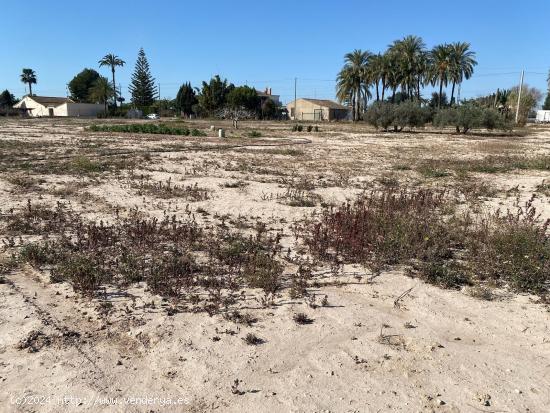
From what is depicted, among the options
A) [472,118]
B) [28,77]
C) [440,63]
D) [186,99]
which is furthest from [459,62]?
[28,77]

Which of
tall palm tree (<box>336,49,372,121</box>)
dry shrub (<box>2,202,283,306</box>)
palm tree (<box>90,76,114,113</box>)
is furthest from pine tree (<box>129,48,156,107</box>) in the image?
dry shrub (<box>2,202,283,306</box>)

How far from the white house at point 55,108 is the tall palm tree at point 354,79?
45.9 metres

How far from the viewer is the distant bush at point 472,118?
41.5m

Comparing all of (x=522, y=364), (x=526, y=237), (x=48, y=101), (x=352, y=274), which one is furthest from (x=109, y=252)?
(x=48, y=101)

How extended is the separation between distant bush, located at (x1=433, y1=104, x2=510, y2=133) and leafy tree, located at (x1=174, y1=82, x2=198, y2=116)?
63.4m

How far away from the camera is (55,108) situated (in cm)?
8912

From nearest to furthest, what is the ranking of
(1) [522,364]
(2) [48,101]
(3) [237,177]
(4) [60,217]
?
(1) [522,364]
(4) [60,217]
(3) [237,177]
(2) [48,101]

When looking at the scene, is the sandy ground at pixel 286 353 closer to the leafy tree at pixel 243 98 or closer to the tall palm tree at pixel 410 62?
the tall palm tree at pixel 410 62

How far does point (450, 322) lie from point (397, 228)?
2292mm

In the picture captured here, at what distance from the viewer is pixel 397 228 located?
6715mm

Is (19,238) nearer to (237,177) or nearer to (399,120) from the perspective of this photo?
(237,177)

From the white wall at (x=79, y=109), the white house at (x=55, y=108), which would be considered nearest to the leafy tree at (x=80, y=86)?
the white house at (x=55, y=108)

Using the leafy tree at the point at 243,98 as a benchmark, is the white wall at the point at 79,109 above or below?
below

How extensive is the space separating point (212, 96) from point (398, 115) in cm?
5085
